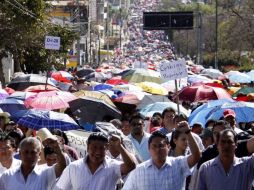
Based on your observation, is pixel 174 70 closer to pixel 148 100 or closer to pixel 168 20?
pixel 148 100

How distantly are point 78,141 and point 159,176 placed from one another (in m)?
3.64

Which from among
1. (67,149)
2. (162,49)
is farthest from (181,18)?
(162,49)

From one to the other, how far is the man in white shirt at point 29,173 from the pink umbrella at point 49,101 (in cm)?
845

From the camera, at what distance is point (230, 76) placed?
3809cm

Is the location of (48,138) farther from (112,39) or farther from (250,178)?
(112,39)

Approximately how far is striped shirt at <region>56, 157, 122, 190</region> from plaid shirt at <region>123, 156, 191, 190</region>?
0.50ft

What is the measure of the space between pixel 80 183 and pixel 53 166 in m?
0.32

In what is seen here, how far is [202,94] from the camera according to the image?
21078 millimetres

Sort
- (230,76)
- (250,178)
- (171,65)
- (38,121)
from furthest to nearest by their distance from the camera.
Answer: (230,76)
(171,65)
(38,121)
(250,178)

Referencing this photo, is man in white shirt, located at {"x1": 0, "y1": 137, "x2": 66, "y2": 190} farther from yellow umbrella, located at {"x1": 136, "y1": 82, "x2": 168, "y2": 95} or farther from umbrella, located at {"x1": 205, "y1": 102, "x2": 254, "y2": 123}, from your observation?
yellow umbrella, located at {"x1": 136, "y1": 82, "x2": 168, "y2": 95}

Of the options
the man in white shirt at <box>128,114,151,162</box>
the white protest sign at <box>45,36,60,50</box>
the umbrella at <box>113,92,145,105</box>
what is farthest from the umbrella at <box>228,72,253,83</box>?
the man in white shirt at <box>128,114,151,162</box>

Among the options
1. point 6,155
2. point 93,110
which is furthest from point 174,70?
point 6,155

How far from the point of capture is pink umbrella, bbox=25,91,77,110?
16.2 metres

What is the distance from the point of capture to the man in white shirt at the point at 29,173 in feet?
24.1
